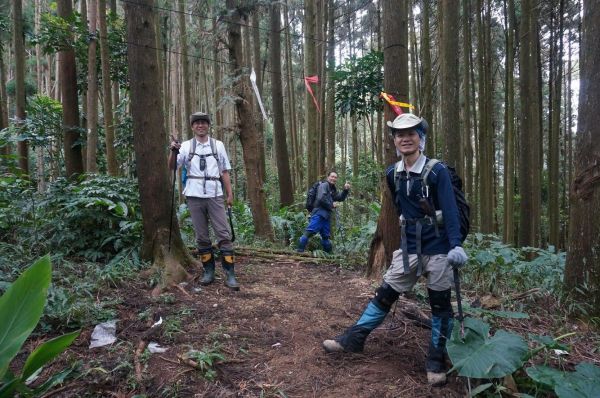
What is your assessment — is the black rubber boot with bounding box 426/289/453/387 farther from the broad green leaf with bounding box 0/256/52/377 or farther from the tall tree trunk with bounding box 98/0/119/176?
the tall tree trunk with bounding box 98/0/119/176

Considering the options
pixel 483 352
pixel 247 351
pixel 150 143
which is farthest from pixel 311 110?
pixel 483 352

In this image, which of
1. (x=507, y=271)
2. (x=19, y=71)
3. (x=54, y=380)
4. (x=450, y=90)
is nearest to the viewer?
(x=54, y=380)

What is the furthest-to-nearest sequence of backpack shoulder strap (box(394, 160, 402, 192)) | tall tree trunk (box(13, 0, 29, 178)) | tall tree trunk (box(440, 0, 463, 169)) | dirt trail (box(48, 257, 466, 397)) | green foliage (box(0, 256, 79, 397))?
tall tree trunk (box(13, 0, 29, 178)), tall tree trunk (box(440, 0, 463, 169)), backpack shoulder strap (box(394, 160, 402, 192)), dirt trail (box(48, 257, 466, 397)), green foliage (box(0, 256, 79, 397))

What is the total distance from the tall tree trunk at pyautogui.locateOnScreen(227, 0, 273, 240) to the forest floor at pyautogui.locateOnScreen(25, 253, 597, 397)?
4.02m

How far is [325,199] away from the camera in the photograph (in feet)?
26.9

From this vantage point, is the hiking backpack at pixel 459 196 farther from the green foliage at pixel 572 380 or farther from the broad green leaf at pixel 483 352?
the green foliage at pixel 572 380

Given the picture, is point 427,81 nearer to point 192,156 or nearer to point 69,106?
point 192,156

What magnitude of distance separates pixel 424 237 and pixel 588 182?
1.75m

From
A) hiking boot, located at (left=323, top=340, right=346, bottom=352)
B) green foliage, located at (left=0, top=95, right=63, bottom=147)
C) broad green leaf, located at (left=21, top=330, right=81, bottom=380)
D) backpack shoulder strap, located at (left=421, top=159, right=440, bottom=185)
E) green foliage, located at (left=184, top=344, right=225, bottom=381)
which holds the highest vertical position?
green foliage, located at (left=0, top=95, right=63, bottom=147)

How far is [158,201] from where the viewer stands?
5117mm

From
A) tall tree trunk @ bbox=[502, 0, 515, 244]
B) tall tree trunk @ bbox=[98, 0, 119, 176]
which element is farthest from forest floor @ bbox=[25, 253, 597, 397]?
tall tree trunk @ bbox=[502, 0, 515, 244]

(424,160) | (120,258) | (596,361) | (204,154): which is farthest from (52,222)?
(596,361)

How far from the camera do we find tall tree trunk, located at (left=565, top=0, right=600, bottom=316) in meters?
3.68

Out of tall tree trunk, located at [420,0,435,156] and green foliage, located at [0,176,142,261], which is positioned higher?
tall tree trunk, located at [420,0,435,156]
